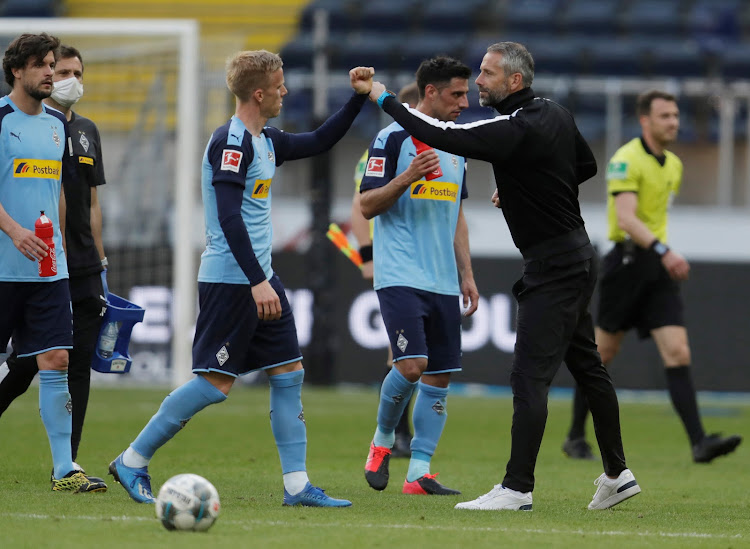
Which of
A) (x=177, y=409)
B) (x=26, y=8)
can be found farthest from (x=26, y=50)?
(x=26, y=8)

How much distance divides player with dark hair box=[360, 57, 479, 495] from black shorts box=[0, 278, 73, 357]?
5.34 feet

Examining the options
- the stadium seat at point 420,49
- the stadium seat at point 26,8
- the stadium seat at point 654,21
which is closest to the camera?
the stadium seat at point 420,49

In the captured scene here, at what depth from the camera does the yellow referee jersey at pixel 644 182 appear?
8656 mm

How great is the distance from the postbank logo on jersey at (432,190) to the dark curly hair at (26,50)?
6.43ft

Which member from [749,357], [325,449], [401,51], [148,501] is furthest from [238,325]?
[401,51]

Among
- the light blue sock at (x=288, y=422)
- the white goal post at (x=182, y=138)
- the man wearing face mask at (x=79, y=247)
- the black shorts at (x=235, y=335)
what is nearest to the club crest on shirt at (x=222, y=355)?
the black shorts at (x=235, y=335)

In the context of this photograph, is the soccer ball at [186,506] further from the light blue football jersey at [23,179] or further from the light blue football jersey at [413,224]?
the light blue football jersey at [413,224]

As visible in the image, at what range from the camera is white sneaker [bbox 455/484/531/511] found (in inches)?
223

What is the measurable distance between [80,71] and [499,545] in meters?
3.49

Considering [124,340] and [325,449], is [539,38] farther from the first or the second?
[124,340]

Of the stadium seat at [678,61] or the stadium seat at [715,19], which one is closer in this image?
the stadium seat at [678,61]

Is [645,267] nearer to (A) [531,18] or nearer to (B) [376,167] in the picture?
(B) [376,167]

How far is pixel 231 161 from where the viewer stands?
Result: 5.42 m

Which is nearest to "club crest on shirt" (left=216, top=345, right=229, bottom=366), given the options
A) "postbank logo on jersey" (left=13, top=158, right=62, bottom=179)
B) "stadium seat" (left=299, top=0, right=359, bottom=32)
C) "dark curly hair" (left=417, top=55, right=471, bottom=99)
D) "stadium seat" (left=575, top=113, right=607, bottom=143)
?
"postbank logo on jersey" (left=13, top=158, right=62, bottom=179)
